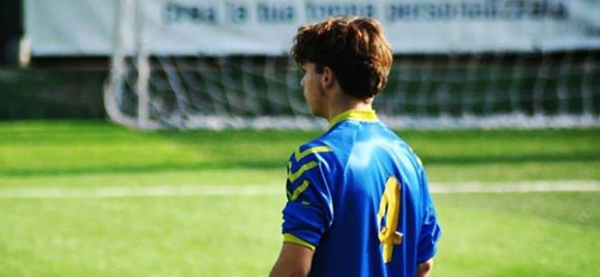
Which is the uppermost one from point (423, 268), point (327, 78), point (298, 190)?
point (327, 78)

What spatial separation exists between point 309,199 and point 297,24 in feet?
50.5

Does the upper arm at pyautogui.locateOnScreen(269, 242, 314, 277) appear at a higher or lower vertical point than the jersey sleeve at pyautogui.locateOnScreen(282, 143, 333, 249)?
lower

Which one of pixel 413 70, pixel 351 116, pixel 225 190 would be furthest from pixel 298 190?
pixel 413 70

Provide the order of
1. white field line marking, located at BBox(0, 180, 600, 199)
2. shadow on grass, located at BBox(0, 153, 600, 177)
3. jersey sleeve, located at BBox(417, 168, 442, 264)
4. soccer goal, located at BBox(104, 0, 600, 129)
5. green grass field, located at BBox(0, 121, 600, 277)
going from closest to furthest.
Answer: jersey sleeve, located at BBox(417, 168, 442, 264) → green grass field, located at BBox(0, 121, 600, 277) → white field line marking, located at BBox(0, 180, 600, 199) → shadow on grass, located at BBox(0, 153, 600, 177) → soccer goal, located at BBox(104, 0, 600, 129)

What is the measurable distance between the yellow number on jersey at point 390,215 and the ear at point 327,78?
302 millimetres

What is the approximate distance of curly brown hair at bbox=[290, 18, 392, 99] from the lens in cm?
340

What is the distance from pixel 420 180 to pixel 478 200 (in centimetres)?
708

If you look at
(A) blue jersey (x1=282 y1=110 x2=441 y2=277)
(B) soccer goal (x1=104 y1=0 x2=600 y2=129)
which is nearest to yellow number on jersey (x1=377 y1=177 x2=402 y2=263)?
(A) blue jersey (x1=282 y1=110 x2=441 y2=277)

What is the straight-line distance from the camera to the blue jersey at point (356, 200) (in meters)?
3.38

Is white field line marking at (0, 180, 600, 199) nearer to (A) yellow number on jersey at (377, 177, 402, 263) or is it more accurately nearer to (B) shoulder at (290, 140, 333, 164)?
(A) yellow number on jersey at (377, 177, 402, 263)

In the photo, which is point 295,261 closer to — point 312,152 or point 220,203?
point 312,152

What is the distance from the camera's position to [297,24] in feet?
61.2

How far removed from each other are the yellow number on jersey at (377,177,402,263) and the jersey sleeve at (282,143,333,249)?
0.60ft

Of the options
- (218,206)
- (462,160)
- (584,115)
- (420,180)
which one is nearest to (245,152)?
(462,160)
